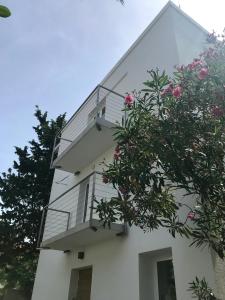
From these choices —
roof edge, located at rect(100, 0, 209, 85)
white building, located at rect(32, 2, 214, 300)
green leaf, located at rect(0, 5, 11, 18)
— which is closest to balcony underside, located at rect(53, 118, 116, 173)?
white building, located at rect(32, 2, 214, 300)

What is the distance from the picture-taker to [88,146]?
9.46 m

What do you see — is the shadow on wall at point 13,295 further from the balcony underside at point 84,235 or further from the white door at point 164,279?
the white door at point 164,279

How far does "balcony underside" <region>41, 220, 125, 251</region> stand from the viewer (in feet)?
22.8

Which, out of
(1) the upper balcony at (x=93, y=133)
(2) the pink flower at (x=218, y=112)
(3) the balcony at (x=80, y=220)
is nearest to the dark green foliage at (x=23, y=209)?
(3) the balcony at (x=80, y=220)

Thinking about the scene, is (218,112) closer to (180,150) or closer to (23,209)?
(180,150)

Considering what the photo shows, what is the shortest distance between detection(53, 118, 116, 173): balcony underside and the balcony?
0.83 m

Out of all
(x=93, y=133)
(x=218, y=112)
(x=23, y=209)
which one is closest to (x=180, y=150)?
(x=218, y=112)

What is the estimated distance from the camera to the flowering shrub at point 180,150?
3764 millimetres

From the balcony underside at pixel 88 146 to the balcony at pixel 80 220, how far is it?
83 centimetres

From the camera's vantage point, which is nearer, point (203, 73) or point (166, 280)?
point (203, 73)

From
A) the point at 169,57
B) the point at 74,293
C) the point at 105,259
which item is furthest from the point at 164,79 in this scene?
the point at 74,293

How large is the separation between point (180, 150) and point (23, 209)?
579 inches

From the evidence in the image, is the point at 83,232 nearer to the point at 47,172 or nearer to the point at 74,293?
the point at 74,293

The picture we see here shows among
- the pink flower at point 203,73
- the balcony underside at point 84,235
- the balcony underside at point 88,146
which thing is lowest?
the balcony underside at point 84,235
